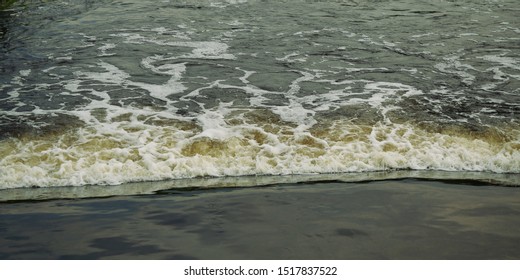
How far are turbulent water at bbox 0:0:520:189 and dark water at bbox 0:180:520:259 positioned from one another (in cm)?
84

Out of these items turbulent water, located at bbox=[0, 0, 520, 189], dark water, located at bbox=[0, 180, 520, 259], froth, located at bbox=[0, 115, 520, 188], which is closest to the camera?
dark water, located at bbox=[0, 180, 520, 259]

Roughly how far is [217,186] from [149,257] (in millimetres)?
1897

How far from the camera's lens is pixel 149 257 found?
4.48 meters

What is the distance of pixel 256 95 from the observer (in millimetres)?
9195

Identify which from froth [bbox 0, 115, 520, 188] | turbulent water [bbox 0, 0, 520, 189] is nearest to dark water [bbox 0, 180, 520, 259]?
froth [bbox 0, 115, 520, 188]

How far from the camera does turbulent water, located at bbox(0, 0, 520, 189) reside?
6.88m

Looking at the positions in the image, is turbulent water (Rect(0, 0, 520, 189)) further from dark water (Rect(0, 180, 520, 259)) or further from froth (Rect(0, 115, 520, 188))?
dark water (Rect(0, 180, 520, 259))

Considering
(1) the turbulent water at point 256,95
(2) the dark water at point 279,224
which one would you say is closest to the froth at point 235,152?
(1) the turbulent water at point 256,95

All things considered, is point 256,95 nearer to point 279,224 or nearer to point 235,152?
point 235,152

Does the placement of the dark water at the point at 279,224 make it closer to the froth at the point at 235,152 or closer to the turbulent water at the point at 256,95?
the froth at the point at 235,152

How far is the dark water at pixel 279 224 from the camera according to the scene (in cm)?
457

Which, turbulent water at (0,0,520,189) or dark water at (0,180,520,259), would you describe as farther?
turbulent water at (0,0,520,189)

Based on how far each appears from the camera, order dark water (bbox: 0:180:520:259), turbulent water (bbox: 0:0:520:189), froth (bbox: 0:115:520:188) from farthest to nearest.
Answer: turbulent water (bbox: 0:0:520:189) < froth (bbox: 0:115:520:188) < dark water (bbox: 0:180:520:259)

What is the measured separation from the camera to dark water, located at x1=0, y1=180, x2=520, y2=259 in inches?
180
